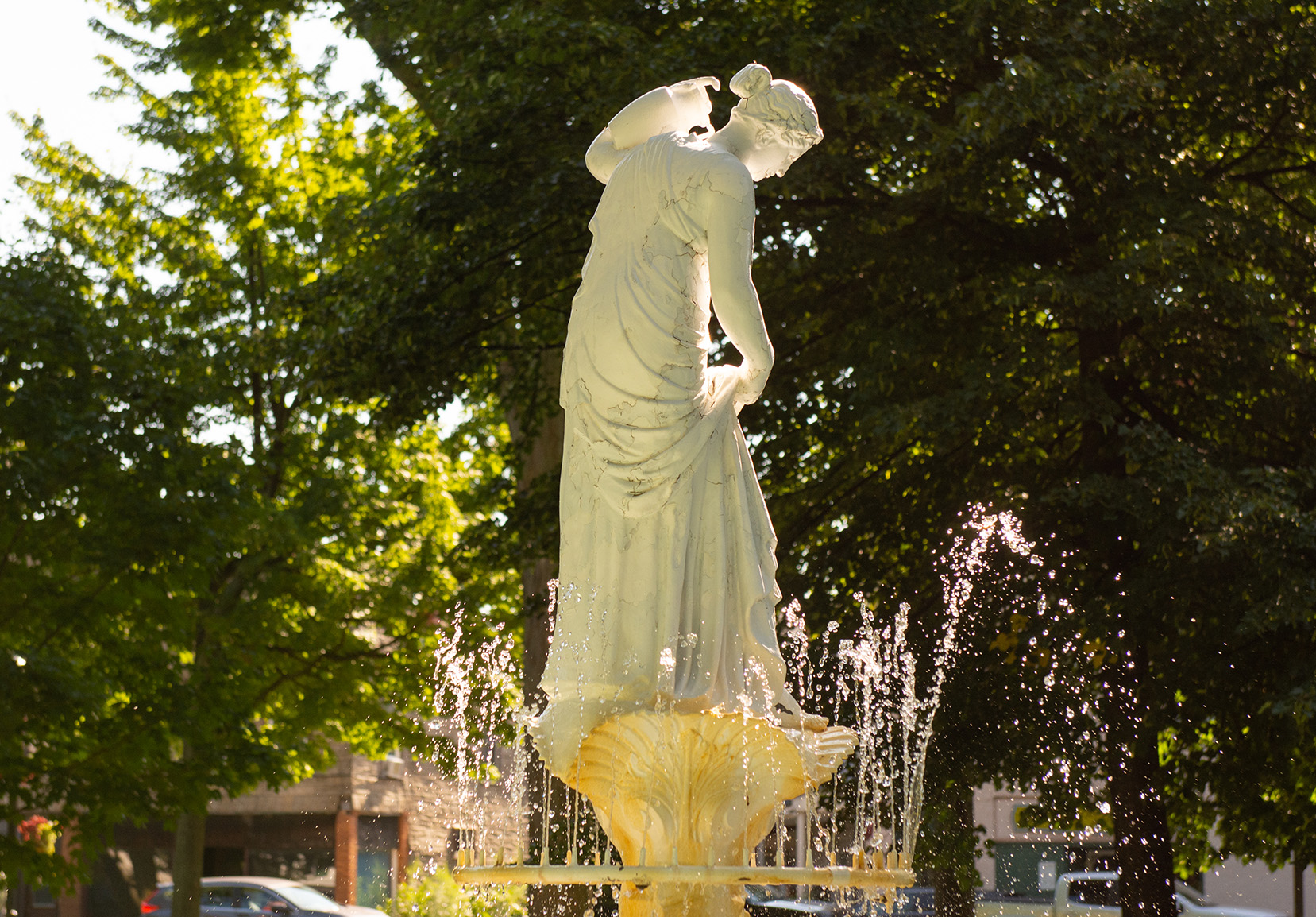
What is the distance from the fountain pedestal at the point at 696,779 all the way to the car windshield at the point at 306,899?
20.5 m

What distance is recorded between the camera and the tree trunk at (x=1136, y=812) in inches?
469

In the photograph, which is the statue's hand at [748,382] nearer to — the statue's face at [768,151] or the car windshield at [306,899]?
the statue's face at [768,151]

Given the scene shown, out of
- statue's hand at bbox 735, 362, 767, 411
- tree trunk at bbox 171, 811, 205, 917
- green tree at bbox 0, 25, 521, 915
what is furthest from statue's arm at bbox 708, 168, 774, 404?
tree trunk at bbox 171, 811, 205, 917

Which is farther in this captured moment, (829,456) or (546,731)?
(829,456)

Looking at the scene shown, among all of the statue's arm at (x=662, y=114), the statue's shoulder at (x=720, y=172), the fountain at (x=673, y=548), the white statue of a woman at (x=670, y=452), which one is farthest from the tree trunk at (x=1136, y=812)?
the statue's shoulder at (x=720, y=172)

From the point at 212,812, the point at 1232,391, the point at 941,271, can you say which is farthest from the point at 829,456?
the point at 212,812

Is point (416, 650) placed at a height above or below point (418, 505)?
below

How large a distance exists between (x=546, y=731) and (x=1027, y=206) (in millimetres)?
9888

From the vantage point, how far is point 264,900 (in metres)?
25.0

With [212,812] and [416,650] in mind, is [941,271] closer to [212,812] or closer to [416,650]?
[416,650]

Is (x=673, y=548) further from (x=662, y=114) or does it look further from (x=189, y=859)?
(x=189, y=859)

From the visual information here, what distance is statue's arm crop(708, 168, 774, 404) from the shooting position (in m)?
5.45

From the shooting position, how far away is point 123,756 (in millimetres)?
14141

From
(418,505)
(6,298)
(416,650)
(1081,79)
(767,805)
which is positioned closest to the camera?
(767,805)
